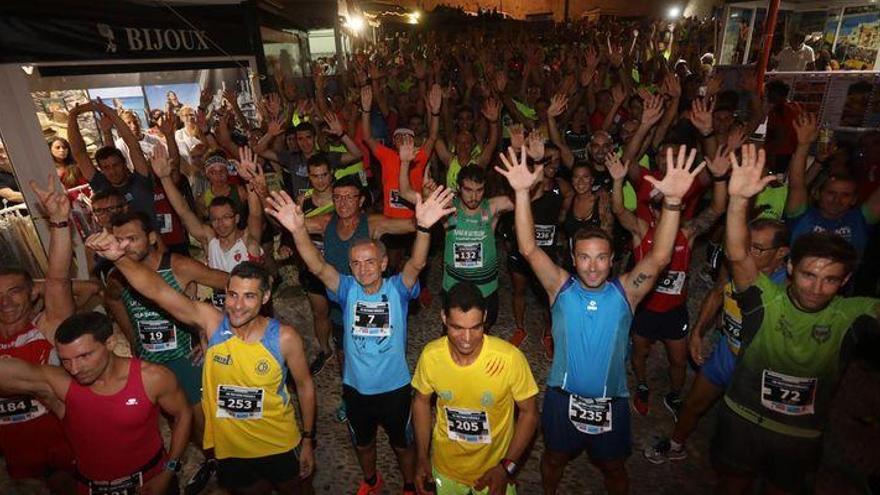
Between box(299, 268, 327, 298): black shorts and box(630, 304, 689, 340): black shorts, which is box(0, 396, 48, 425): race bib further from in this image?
box(630, 304, 689, 340): black shorts

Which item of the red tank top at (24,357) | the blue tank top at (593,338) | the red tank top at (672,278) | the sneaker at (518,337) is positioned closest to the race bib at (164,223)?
the red tank top at (24,357)

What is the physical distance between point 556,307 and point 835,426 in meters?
3.16

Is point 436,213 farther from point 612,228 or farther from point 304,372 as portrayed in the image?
point 612,228

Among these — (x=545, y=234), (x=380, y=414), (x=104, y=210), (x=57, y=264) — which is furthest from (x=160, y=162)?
(x=545, y=234)

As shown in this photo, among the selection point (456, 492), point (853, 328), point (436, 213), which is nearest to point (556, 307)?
point (436, 213)

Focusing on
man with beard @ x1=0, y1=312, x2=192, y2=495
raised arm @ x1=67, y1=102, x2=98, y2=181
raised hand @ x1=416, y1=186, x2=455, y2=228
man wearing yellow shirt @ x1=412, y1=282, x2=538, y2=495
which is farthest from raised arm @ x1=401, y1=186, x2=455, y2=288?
raised arm @ x1=67, y1=102, x2=98, y2=181

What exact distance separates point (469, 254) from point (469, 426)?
2089 mm

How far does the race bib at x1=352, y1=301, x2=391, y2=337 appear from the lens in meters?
3.45

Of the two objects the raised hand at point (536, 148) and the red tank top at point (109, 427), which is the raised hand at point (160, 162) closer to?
the red tank top at point (109, 427)

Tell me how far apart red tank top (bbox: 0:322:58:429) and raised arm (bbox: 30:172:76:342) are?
0.09 m

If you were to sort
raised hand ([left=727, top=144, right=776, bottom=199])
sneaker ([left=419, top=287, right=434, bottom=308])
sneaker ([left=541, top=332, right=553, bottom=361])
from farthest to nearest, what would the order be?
sneaker ([left=419, top=287, right=434, bottom=308]) → sneaker ([left=541, top=332, right=553, bottom=361]) → raised hand ([left=727, top=144, right=776, bottom=199])

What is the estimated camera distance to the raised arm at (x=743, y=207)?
9.93 feet

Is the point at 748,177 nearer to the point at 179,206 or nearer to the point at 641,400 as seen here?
the point at 641,400

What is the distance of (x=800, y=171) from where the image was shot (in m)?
4.48
